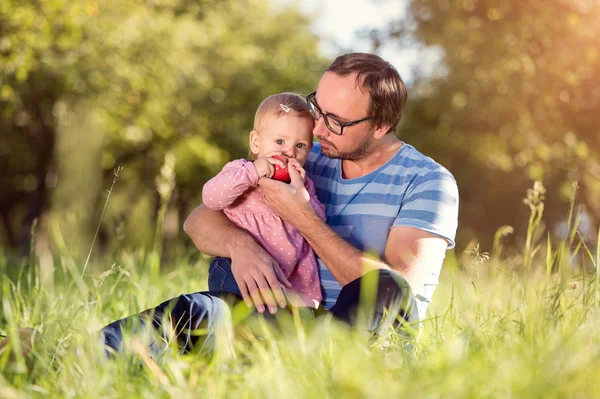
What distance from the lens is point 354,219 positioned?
361 centimetres

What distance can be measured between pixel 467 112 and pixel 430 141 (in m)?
1.24

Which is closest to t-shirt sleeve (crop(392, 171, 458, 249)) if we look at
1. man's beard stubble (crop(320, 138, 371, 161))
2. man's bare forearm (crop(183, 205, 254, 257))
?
man's beard stubble (crop(320, 138, 371, 161))

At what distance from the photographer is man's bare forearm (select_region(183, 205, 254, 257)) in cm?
335

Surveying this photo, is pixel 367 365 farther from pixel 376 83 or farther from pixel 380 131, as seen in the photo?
pixel 376 83

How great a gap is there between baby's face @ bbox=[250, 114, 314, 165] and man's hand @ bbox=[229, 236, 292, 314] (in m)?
0.50

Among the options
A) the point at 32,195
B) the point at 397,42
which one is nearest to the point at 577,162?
the point at 397,42

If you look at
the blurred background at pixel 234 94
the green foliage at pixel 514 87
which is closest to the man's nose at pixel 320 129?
the blurred background at pixel 234 94

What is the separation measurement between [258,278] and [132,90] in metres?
12.5

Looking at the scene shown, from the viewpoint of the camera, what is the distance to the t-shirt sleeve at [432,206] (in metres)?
3.33

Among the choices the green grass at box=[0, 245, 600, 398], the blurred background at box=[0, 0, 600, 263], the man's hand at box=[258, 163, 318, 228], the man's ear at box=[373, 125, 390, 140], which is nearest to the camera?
the green grass at box=[0, 245, 600, 398]

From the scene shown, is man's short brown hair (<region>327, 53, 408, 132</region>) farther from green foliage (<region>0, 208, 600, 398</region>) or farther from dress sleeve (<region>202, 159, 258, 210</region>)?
green foliage (<region>0, 208, 600, 398</region>)

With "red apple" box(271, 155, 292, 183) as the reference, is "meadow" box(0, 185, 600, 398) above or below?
below

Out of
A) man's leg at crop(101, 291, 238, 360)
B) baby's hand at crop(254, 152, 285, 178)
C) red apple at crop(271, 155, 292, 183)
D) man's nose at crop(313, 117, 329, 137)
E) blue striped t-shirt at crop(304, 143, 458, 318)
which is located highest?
man's nose at crop(313, 117, 329, 137)

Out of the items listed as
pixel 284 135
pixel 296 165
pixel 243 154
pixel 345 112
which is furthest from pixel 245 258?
pixel 243 154
